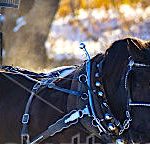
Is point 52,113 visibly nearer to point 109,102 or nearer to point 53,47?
point 109,102

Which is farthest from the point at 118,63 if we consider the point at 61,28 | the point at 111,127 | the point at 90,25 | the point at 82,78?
the point at 61,28

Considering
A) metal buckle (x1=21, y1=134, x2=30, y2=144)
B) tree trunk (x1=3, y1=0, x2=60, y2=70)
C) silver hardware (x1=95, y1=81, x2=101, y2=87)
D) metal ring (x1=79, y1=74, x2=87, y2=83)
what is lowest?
metal buckle (x1=21, y1=134, x2=30, y2=144)

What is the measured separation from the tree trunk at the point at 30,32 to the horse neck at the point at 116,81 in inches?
269

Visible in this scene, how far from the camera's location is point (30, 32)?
39.1 ft

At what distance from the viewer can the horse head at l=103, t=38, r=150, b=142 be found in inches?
136

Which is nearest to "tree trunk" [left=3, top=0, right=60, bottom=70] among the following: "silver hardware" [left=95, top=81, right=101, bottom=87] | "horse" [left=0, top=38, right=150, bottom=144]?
"horse" [left=0, top=38, right=150, bottom=144]

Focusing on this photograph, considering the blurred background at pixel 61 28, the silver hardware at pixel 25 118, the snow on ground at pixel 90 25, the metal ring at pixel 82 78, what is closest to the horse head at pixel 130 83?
the metal ring at pixel 82 78

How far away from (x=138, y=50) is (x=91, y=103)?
42 centimetres

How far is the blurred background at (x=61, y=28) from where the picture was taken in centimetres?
1071

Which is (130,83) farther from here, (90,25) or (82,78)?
(90,25)

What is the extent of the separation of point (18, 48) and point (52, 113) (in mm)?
7576

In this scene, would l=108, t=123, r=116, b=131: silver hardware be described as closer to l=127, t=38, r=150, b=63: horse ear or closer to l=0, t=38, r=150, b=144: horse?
l=0, t=38, r=150, b=144: horse

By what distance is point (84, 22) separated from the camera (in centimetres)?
2086

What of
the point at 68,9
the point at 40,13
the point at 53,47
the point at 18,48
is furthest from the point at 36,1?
the point at 68,9
